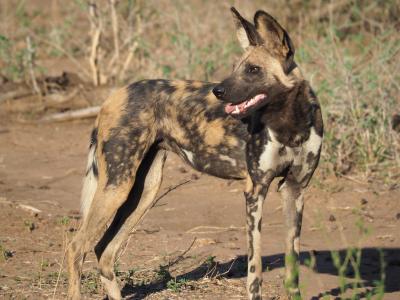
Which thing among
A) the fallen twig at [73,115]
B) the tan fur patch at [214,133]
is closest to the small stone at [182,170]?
the fallen twig at [73,115]

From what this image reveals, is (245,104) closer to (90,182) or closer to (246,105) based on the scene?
(246,105)

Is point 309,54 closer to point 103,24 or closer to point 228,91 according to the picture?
point 103,24

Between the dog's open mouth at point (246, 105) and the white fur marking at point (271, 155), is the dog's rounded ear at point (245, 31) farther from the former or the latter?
the white fur marking at point (271, 155)

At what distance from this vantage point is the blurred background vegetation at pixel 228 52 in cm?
643

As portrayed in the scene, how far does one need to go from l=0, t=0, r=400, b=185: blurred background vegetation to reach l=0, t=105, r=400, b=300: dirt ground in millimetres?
371

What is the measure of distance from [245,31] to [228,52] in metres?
4.17

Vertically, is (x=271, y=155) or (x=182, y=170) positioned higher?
(x=271, y=155)

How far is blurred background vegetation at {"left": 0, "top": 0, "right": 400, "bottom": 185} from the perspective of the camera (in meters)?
6.43

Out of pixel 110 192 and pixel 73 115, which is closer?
pixel 110 192

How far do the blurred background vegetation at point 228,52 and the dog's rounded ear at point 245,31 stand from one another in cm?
206

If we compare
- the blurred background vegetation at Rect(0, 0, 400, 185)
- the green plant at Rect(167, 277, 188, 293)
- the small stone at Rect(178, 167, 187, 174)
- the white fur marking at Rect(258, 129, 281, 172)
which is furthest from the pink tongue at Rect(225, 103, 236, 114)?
the small stone at Rect(178, 167, 187, 174)

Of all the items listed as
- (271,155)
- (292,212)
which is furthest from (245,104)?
(292,212)

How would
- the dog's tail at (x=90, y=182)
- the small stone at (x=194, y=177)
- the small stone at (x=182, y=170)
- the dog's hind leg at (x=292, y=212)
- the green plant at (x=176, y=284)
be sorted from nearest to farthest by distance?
the dog's hind leg at (x=292, y=212)
the green plant at (x=176, y=284)
the dog's tail at (x=90, y=182)
the small stone at (x=194, y=177)
the small stone at (x=182, y=170)

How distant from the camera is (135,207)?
443cm
